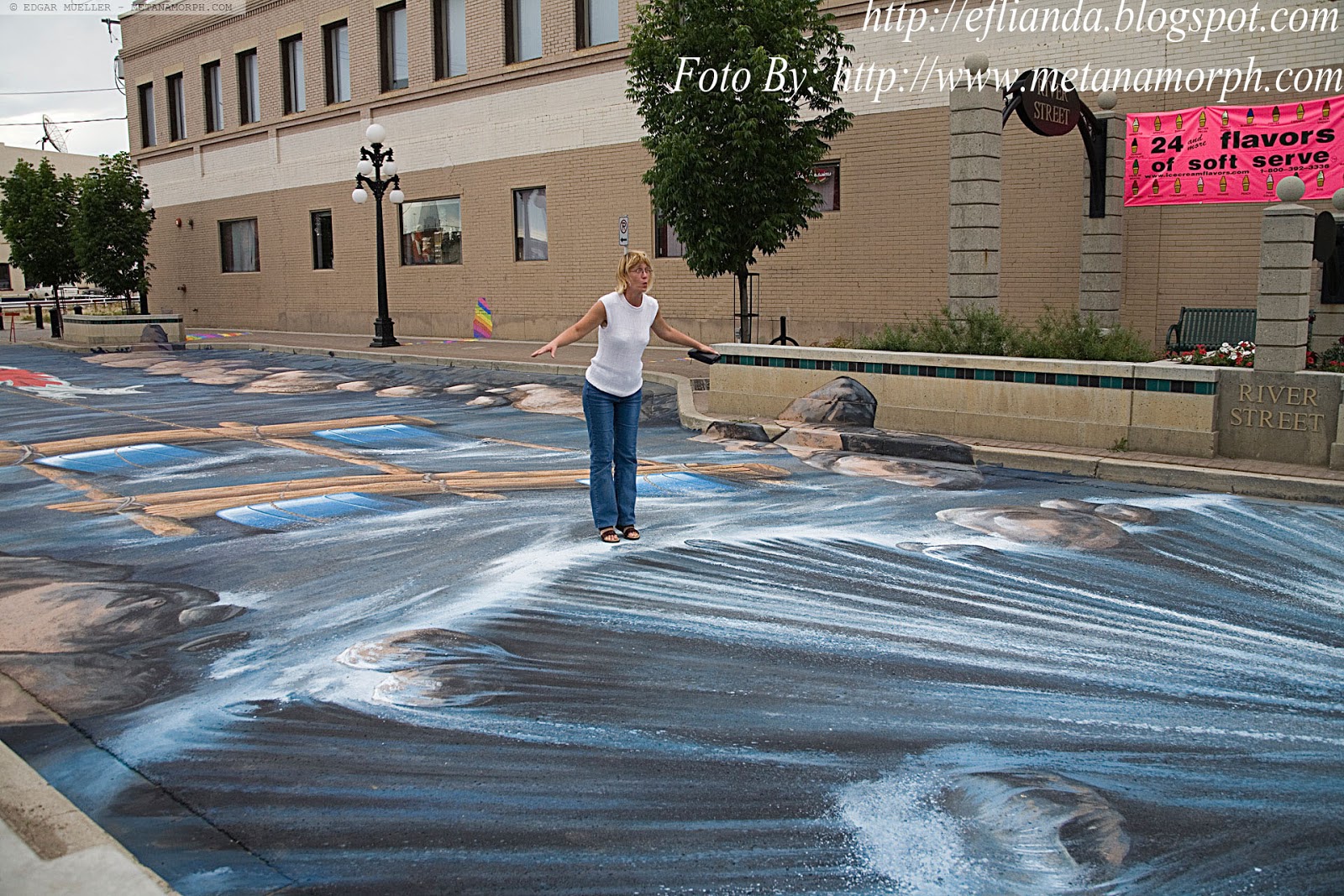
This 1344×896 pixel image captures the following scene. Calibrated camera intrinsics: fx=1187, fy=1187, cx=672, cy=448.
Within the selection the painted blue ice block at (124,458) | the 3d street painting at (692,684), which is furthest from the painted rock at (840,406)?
the painted blue ice block at (124,458)

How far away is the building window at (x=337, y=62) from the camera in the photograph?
103ft

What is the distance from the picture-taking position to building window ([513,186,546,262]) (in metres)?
26.5

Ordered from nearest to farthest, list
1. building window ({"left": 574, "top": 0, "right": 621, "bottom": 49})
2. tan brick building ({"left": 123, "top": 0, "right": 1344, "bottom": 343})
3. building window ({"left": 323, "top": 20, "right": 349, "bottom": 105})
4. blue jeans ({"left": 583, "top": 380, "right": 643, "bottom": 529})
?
blue jeans ({"left": 583, "top": 380, "right": 643, "bottom": 529}), tan brick building ({"left": 123, "top": 0, "right": 1344, "bottom": 343}), building window ({"left": 574, "top": 0, "right": 621, "bottom": 49}), building window ({"left": 323, "top": 20, "right": 349, "bottom": 105})

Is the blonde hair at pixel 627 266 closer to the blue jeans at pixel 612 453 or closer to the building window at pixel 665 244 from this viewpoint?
the blue jeans at pixel 612 453

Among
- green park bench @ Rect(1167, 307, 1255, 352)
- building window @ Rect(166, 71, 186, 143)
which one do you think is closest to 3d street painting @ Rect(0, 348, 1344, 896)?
green park bench @ Rect(1167, 307, 1255, 352)

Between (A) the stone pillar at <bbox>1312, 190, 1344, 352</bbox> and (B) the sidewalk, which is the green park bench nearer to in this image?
(A) the stone pillar at <bbox>1312, 190, 1344, 352</bbox>

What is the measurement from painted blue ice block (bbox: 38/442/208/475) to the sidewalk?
4.18 meters

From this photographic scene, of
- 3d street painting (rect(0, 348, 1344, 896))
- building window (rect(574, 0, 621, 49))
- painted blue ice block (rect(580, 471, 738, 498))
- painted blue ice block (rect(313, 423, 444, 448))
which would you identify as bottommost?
3d street painting (rect(0, 348, 1344, 896))

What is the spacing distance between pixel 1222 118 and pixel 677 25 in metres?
7.64

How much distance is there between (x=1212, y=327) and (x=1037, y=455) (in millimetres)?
7328

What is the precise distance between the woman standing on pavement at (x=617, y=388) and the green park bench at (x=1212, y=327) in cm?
1066

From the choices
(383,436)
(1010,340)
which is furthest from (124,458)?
(1010,340)

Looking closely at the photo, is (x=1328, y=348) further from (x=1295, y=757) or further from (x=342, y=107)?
(x=342, y=107)

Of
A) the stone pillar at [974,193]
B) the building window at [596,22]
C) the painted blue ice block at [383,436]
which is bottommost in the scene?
the painted blue ice block at [383,436]
